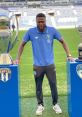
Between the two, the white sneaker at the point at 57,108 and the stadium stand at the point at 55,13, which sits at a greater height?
the white sneaker at the point at 57,108

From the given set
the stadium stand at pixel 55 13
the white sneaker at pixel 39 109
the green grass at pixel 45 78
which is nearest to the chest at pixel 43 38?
→ the white sneaker at pixel 39 109

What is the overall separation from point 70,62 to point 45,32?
0.84 metres

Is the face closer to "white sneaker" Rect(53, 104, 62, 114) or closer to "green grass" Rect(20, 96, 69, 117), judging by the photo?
"white sneaker" Rect(53, 104, 62, 114)

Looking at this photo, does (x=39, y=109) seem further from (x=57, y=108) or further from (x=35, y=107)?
(x=35, y=107)

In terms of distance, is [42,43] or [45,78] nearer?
[42,43]

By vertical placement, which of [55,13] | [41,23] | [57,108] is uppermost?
[41,23]

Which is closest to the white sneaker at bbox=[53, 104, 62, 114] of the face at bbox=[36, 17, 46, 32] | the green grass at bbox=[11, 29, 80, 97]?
the face at bbox=[36, 17, 46, 32]

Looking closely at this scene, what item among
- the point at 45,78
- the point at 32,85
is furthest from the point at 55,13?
the point at 32,85

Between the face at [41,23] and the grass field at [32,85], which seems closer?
the face at [41,23]

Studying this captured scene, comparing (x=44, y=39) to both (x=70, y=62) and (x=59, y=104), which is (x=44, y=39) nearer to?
(x=70, y=62)

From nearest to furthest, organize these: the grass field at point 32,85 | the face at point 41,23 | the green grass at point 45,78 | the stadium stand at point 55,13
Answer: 1. the face at point 41,23
2. the grass field at point 32,85
3. the green grass at point 45,78
4. the stadium stand at point 55,13

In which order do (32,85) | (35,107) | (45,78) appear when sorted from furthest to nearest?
(45,78)
(32,85)
(35,107)

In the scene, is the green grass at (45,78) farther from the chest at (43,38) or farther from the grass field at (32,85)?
the chest at (43,38)

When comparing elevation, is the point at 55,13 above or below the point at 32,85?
below
